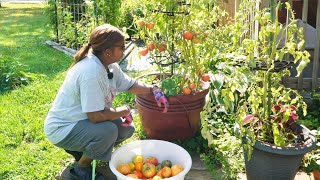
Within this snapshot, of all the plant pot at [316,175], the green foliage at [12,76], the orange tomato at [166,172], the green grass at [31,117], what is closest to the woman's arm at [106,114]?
the orange tomato at [166,172]

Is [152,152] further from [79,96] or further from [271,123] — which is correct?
[271,123]

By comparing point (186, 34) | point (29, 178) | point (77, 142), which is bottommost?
point (29, 178)

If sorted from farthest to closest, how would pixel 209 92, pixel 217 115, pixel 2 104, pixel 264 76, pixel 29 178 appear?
1. pixel 2 104
2. pixel 217 115
3. pixel 209 92
4. pixel 29 178
5. pixel 264 76

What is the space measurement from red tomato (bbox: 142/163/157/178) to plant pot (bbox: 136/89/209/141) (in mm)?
613

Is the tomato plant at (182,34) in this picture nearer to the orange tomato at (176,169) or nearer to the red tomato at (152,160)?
the red tomato at (152,160)

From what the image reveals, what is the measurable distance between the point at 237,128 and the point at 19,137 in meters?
2.18

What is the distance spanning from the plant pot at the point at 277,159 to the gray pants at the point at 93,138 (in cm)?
102

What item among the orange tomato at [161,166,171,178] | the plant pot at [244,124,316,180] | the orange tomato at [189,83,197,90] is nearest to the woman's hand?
the orange tomato at [189,83,197,90]

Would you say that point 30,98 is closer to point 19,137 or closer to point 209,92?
point 19,137

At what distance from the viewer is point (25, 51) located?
7.63 meters

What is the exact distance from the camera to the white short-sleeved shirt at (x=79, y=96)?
2851 millimetres

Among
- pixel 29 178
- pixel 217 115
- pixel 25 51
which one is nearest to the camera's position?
pixel 29 178

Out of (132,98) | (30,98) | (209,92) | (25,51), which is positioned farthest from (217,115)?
(25,51)

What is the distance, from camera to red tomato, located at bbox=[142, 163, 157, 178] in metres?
3.01
